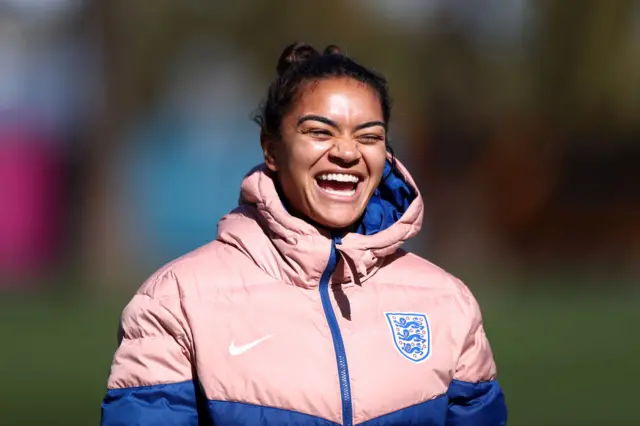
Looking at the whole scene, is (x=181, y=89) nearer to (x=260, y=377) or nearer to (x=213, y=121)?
(x=213, y=121)

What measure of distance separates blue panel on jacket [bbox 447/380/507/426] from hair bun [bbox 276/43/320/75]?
0.99 m

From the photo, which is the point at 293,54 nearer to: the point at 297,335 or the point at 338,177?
the point at 338,177

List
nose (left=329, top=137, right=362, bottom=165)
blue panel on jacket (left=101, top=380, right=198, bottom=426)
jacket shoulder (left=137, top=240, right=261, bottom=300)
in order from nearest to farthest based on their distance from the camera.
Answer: blue panel on jacket (left=101, top=380, right=198, bottom=426), jacket shoulder (left=137, top=240, right=261, bottom=300), nose (left=329, top=137, right=362, bottom=165)

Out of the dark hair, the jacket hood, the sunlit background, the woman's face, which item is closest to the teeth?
the woman's face

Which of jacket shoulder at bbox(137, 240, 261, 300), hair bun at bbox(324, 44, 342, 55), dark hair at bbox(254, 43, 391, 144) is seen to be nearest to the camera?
jacket shoulder at bbox(137, 240, 261, 300)

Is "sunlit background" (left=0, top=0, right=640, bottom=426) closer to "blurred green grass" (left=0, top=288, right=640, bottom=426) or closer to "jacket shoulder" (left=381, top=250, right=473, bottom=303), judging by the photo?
"blurred green grass" (left=0, top=288, right=640, bottom=426)

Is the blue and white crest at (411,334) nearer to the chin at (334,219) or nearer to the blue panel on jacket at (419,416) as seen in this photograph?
the blue panel on jacket at (419,416)

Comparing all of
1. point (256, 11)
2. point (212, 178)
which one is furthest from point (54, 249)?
point (256, 11)

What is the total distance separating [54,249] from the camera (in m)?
15.8

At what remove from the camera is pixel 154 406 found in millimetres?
2586

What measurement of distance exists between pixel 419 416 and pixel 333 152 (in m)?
0.70

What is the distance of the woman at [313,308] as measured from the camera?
8.59ft

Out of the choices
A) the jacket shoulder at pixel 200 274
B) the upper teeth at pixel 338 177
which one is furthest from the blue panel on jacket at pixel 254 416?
the upper teeth at pixel 338 177

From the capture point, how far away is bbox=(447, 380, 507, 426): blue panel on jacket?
9.39 feet
